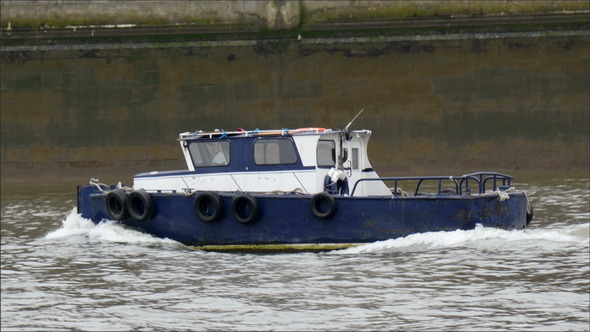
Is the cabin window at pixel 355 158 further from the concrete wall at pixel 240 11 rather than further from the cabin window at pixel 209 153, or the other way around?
the concrete wall at pixel 240 11

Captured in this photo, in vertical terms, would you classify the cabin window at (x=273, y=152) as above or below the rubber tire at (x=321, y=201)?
above

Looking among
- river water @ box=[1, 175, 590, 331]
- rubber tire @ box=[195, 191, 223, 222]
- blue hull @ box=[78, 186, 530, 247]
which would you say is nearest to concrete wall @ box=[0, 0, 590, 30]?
river water @ box=[1, 175, 590, 331]

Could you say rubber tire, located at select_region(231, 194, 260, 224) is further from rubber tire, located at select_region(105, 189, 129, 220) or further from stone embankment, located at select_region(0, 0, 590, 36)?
stone embankment, located at select_region(0, 0, 590, 36)

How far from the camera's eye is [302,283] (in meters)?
13.0

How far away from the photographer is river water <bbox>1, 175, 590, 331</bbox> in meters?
11.3

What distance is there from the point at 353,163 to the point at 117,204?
3.48 m

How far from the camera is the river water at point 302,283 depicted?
36.9ft

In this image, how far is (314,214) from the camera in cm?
1495

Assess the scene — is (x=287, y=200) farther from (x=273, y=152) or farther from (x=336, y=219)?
(x=273, y=152)

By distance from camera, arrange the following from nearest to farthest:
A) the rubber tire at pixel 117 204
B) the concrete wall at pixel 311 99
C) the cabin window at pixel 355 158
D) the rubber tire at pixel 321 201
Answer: the rubber tire at pixel 321 201 → the rubber tire at pixel 117 204 → the cabin window at pixel 355 158 → the concrete wall at pixel 311 99

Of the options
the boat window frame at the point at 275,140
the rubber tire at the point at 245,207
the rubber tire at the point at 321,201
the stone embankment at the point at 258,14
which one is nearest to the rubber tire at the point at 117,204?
the rubber tire at the point at 245,207

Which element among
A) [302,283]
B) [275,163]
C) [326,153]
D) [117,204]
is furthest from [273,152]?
[302,283]

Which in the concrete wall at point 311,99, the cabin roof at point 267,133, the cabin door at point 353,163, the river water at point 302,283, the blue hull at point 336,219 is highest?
the concrete wall at point 311,99

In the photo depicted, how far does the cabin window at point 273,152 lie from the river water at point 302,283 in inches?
56.1
